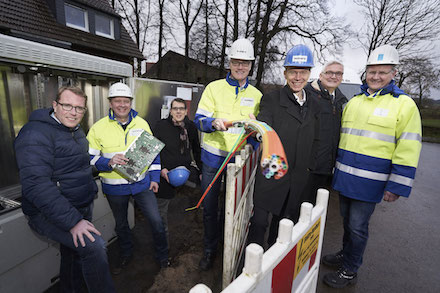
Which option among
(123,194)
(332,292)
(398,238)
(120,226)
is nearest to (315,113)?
(332,292)

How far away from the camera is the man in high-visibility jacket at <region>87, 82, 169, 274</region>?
2.49 metres

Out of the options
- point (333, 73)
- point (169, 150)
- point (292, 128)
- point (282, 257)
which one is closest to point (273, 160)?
point (282, 257)

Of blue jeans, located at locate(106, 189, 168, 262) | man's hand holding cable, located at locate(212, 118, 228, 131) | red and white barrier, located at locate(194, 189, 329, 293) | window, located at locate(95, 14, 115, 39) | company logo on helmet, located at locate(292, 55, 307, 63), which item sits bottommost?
blue jeans, located at locate(106, 189, 168, 262)

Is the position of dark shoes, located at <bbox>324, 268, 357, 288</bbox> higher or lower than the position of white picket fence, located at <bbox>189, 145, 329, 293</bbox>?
lower

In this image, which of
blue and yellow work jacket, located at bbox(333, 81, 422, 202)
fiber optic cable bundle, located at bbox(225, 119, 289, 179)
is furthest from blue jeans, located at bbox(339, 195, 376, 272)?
fiber optic cable bundle, located at bbox(225, 119, 289, 179)

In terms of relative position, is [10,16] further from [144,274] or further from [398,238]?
[398,238]

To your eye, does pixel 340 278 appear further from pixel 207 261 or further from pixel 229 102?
pixel 229 102

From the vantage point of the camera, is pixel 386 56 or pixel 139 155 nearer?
pixel 386 56

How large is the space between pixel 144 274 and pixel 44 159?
184 cm

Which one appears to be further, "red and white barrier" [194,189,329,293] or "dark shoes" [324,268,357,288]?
"dark shoes" [324,268,357,288]

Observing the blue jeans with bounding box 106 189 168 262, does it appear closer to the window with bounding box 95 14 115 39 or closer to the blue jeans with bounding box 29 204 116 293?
the blue jeans with bounding box 29 204 116 293

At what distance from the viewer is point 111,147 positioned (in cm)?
252

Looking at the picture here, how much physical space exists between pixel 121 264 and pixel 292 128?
257cm

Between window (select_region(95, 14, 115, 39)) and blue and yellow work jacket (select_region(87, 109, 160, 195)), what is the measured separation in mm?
14500
